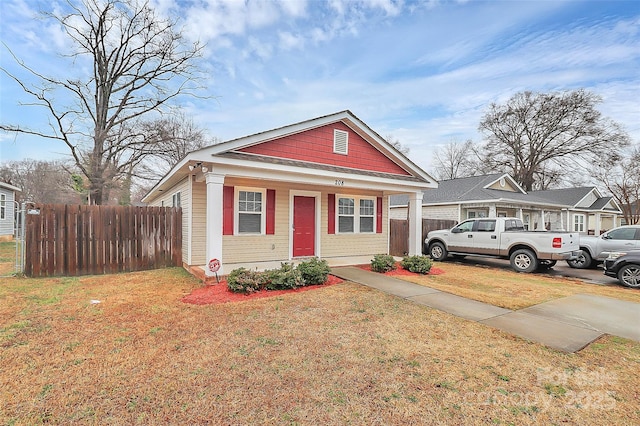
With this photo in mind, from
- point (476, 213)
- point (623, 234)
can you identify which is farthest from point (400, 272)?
point (476, 213)

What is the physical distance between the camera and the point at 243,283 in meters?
5.94

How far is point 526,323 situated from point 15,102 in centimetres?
2618

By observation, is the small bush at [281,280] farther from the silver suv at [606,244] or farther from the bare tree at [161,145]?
the bare tree at [161,145]

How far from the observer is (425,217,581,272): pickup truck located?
30.7 feet

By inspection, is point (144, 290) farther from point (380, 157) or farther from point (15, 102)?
point (15, 102)

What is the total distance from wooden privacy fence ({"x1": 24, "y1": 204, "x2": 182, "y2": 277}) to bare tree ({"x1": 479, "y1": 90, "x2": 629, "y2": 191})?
121ft

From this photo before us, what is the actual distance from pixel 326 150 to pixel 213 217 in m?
4.00

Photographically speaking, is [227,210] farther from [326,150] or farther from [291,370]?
[291,370]

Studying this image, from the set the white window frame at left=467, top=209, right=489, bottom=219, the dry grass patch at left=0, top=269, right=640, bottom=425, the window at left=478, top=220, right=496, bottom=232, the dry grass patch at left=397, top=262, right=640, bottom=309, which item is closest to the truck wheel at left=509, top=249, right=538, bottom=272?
the dry grass patch at left=397, top=262, right=640, bottom=309

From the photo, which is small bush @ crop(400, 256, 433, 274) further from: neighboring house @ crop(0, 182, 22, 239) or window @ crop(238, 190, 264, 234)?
neighboring house @ crop(0, 182, 22, 239)

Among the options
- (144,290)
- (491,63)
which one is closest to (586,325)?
(144,290)

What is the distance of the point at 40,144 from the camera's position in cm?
1923

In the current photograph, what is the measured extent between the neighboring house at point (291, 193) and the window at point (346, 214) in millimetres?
36

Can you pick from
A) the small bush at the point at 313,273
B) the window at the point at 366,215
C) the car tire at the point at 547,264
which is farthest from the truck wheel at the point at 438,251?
the small bush at the point at 313,273
